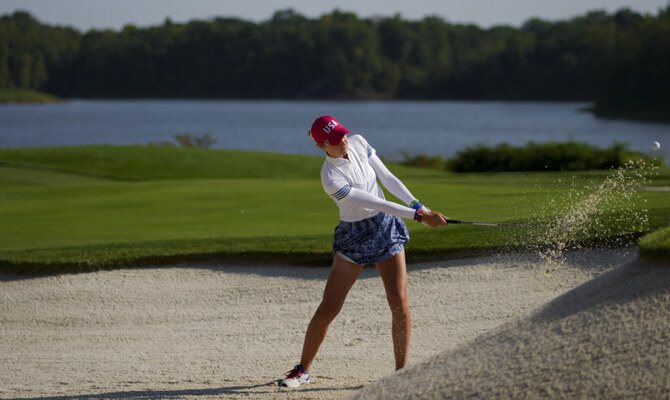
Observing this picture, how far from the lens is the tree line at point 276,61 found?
124m

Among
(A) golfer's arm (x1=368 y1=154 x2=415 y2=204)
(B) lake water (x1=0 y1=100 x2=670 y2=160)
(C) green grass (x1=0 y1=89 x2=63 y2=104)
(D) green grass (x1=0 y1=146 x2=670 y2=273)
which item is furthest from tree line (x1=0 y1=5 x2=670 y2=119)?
(A) golfer's arm (x1=368 y1=154 x2=415 y2=204)

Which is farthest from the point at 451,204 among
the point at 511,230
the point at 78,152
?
the point at 78,152

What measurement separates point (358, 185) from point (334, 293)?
0.72 metres

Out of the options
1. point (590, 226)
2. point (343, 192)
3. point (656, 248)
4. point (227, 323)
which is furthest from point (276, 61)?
point (656, 248)

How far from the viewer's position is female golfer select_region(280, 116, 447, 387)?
4922 millimetres

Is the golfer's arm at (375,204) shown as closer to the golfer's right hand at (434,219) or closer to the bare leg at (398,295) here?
the golfer's right hand at (434,219)

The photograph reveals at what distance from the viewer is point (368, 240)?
5051 millimetres

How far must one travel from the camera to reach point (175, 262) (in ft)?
29.2

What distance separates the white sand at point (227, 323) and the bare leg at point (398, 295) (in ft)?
1.71

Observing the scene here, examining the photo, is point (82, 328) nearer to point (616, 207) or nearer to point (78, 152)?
point (616, 207)

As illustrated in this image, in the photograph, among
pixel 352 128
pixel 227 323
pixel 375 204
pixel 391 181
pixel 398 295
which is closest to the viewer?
pixel 375 204

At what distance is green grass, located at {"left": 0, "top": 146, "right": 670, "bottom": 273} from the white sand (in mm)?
206

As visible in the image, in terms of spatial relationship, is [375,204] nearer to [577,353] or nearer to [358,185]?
[358,185]

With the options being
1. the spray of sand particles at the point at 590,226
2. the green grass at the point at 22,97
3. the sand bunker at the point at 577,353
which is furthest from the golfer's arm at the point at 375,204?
the green grass at the point at 22,97
